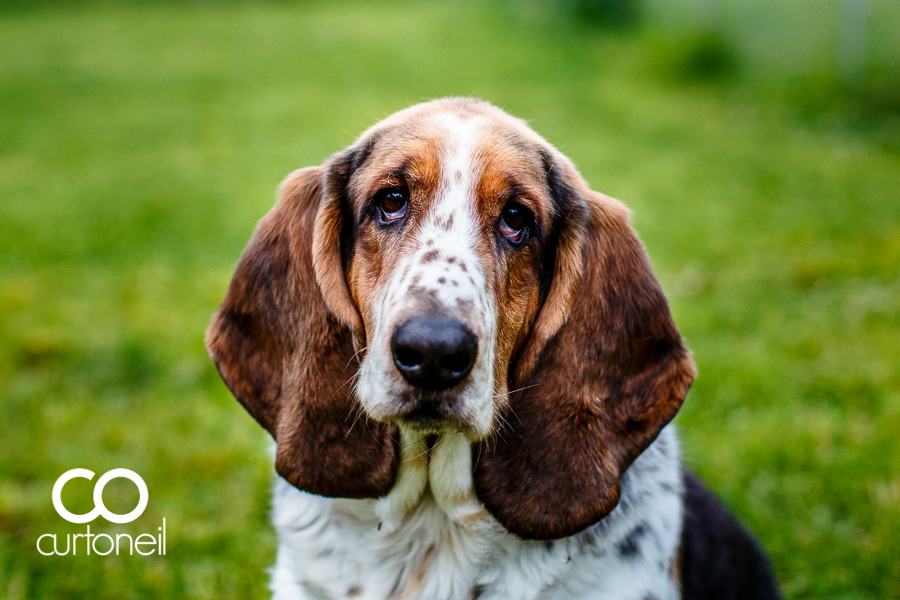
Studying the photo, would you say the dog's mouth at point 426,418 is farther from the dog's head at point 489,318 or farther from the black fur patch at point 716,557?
the black fur patch at point 716,557

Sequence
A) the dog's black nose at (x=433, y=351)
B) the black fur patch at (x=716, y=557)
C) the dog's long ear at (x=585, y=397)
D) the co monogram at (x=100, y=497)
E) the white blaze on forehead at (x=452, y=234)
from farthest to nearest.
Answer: the co monogram at (x=100, y=497) → the black fur patch at (x=716, y=557) → the dog's long ear at (x=585, y=397) → the white blaze on forehead at (x=452, y=234) → the dog's black nose at (x=433, y=351)

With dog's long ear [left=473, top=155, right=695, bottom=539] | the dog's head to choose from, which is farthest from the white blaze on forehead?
dog's long ear [left=473, top=155, right=695, bottom=539]

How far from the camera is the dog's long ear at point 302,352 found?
3.30m

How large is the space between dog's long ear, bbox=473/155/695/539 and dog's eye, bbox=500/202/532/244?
0.63ft

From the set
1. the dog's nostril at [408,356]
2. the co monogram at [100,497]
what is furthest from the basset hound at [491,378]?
the co monogram at [100,497]

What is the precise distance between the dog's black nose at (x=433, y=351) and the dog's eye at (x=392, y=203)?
70 centimetres

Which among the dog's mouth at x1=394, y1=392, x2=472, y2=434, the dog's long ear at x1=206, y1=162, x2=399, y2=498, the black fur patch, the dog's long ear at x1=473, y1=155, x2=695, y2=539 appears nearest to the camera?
the dog's mouth at x1=394, y1=392, x2=472, y2=434

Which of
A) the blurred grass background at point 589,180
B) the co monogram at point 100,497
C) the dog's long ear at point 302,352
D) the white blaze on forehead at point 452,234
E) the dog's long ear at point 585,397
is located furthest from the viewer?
the blurred grass background at point 589,180

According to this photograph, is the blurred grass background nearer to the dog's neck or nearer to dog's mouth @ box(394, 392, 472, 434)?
the dog's neck

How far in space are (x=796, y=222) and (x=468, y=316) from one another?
7987mm

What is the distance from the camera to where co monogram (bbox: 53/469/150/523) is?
4.98 meters

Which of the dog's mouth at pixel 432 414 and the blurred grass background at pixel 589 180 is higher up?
the dog's mouth at pixel 432 414

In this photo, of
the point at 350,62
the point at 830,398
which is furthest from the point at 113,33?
the point at 830,398

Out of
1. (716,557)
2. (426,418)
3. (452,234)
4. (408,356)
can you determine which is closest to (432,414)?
(426,418)
